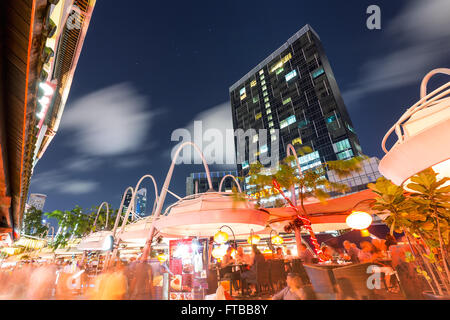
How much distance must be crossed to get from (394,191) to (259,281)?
21.2ft

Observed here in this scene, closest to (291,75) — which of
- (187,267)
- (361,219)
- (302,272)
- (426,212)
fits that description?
(361,219)

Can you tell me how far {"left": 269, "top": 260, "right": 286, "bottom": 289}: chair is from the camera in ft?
26.7

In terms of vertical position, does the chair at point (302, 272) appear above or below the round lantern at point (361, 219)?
below

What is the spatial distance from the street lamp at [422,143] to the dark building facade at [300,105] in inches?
Answer: 2565

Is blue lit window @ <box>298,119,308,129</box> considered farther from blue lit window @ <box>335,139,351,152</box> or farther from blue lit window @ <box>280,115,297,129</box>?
blue lit window @ <box>335,139,351,152</box>

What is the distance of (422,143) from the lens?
235 cm

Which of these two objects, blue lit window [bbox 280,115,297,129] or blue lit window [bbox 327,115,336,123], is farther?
blue lit window [bbox 280,115,297,129]

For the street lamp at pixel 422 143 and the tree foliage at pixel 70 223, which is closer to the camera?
the street lamp at pixel 422 143

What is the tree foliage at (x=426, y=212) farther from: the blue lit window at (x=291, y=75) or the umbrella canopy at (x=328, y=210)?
the blue lit window at (x=291, y=75)

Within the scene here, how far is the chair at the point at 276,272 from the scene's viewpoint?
814cm

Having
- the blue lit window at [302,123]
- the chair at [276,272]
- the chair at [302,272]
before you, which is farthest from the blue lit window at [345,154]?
the chair at [302,272]

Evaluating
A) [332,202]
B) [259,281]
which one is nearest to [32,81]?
[259,281]

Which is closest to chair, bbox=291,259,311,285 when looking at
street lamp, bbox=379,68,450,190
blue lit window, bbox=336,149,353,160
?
street lamp, bbox=379,68,450,190

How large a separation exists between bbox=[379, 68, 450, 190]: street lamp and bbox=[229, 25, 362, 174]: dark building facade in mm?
65155
